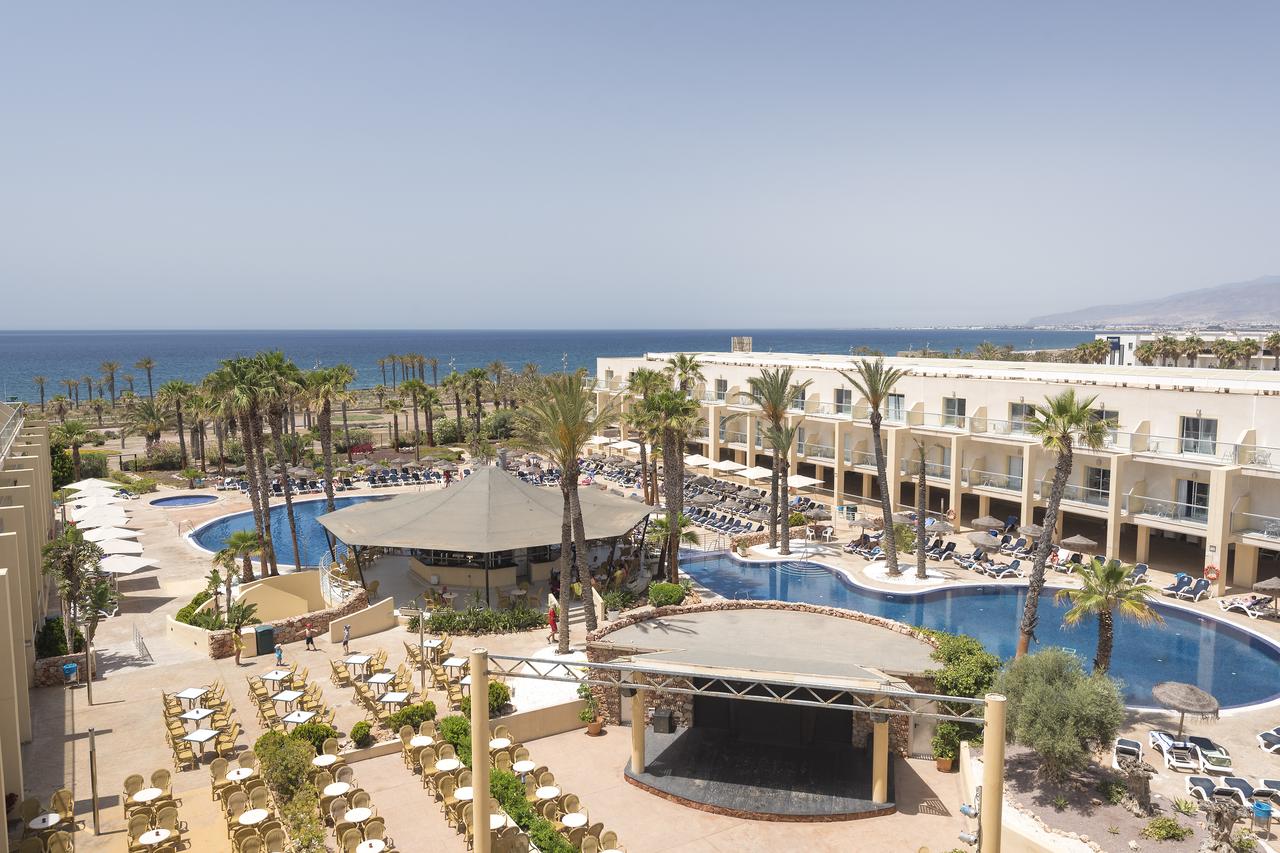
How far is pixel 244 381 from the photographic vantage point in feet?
105

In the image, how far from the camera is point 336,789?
15.5 meters

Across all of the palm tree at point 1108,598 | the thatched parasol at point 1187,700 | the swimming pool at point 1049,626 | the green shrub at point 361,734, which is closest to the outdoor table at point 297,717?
the green shrub at point 361,734

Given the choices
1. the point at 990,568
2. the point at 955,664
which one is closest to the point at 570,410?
the point at 955,664

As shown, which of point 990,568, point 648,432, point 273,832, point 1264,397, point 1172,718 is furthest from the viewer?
point 648,432

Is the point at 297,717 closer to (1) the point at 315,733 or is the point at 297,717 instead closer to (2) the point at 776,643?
(1) the point at 315,733

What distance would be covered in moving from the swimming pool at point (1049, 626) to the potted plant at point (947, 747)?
698 centimetres

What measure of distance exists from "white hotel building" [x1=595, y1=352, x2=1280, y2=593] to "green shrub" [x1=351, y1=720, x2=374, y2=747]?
29.4 metres

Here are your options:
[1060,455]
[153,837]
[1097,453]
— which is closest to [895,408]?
[1097,453]

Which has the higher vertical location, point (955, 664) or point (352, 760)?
point (955, 664)

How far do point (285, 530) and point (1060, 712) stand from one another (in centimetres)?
3695

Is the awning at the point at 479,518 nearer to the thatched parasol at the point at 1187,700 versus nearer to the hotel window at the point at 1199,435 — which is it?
Result: the thatched parasol at the point at 1187,700

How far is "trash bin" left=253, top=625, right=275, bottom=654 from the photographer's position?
24.9 meters

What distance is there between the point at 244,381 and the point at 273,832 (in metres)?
21.6

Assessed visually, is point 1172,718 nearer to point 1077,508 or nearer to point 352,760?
point 1077,508
